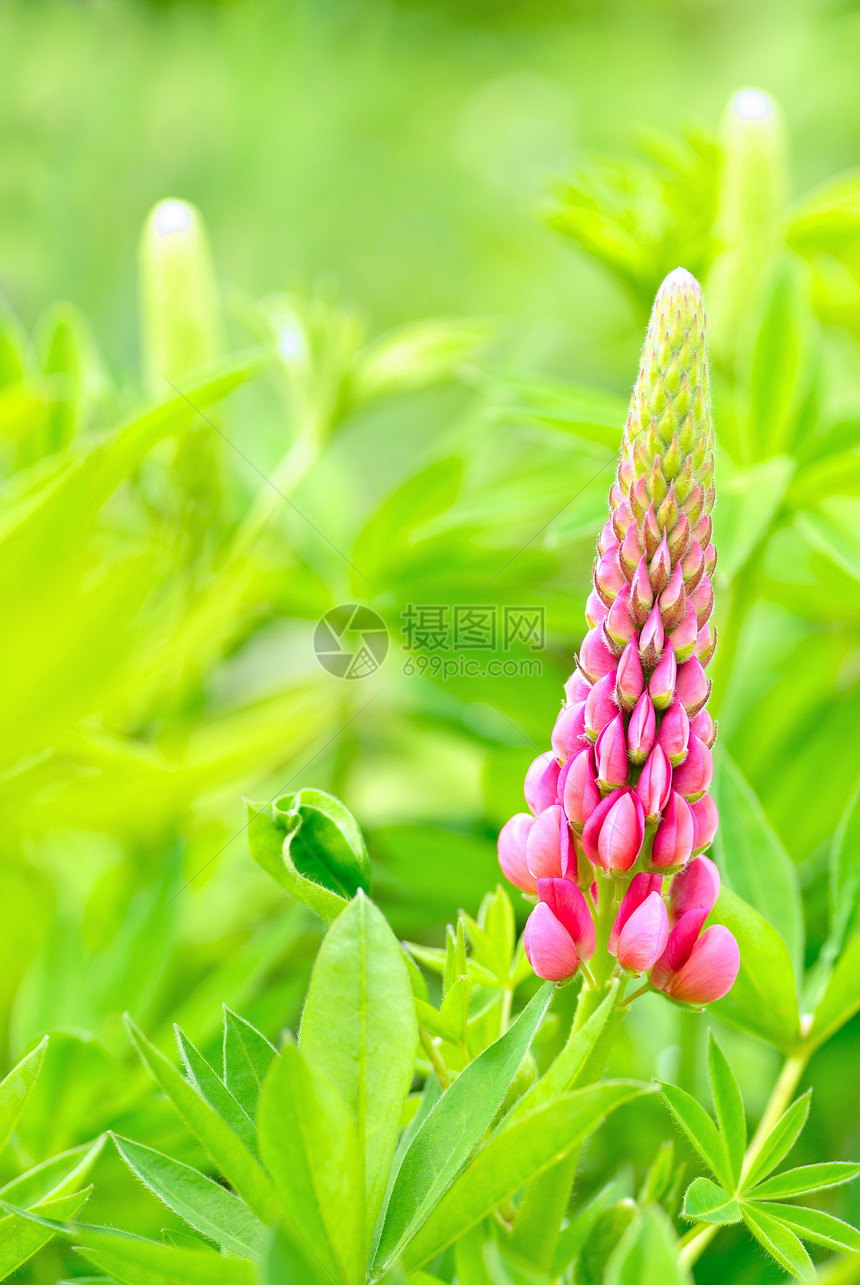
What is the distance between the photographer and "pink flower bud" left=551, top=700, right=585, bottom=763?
28cm

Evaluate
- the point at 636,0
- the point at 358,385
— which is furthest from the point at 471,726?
the point at 636,0

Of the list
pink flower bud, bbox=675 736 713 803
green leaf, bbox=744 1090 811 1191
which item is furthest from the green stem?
pink flower bud, bbox=675 736 713 803

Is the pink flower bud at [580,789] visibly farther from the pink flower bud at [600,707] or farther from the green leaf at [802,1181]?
the green leaf at [802,1181]

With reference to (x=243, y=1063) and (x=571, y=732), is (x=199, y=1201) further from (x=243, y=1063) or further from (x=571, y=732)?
(x=571, y=732)

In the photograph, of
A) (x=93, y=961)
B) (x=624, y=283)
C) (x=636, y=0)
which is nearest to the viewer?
(x=93, y=961)

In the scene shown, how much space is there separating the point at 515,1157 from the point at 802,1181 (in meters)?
0.10

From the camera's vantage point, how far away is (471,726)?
2.10 feet

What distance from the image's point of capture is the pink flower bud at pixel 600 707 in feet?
0.89

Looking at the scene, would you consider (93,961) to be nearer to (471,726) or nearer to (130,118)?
(471,726)

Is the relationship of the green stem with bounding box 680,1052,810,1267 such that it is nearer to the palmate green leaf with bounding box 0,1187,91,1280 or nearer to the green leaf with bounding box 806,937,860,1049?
the green leaf with bounding box 806,937,860,1049

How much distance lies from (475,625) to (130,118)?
4.55 ft

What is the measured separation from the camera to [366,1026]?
0.25 metres

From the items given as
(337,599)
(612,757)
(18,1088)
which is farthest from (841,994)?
(337,599)

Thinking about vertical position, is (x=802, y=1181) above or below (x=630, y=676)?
below
